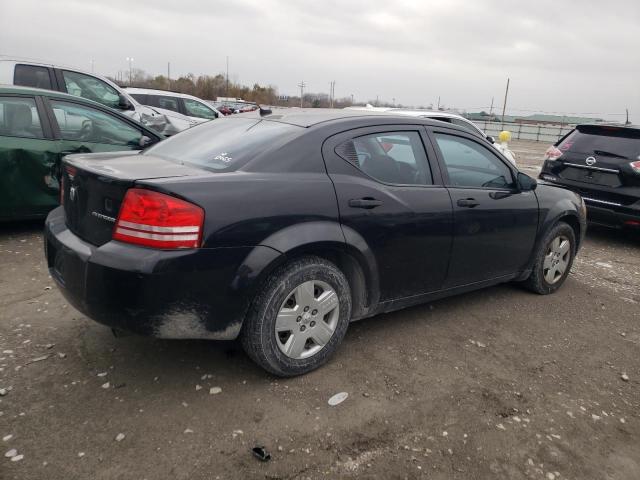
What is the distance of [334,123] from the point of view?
128 inches

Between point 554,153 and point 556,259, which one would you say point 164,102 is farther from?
point 556,259

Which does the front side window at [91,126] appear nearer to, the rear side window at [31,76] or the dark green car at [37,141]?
the dark green car at [37,141]

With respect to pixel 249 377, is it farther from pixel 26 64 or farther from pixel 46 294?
pixel 26 64

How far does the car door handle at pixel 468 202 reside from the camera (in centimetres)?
365

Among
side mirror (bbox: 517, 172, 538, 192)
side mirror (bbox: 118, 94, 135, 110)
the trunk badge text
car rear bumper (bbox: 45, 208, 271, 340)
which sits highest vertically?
side mirror (bbox: 118, 94, 135, 110)

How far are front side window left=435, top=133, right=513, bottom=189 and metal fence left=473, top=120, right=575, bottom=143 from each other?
33668 millimetres

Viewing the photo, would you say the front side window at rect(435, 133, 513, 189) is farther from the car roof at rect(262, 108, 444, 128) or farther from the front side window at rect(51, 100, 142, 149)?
the front side window at rect(51, 100, 142, 149)

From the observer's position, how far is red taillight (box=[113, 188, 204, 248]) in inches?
97.2

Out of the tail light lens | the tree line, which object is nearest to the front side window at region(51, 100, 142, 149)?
the tail light lens

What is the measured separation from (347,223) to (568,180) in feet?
16.0

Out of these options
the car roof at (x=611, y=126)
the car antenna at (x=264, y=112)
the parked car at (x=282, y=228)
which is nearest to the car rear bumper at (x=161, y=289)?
the parked car at (x=282, y=228)

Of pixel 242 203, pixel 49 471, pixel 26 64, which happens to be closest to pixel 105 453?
pixel 49 471

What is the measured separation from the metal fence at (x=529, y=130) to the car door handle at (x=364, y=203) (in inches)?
1376

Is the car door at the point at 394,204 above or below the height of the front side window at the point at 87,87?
below
